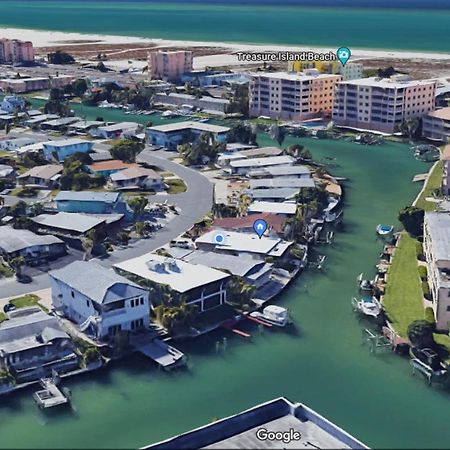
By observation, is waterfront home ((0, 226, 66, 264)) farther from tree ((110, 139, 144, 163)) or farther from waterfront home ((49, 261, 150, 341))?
tree ((110, 139, 144, 163))

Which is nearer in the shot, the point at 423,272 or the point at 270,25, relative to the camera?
the point at 423,272

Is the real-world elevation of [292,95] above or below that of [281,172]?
above

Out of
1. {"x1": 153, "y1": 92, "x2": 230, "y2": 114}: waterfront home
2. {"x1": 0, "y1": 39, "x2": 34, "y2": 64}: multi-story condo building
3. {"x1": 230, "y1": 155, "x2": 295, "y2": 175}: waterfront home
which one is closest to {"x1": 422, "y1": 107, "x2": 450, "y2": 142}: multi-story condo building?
{"x1": 230, "y1": 155, "x2": 295, "y2": 175}: waterfront home

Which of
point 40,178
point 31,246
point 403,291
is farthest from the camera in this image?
point 40,178

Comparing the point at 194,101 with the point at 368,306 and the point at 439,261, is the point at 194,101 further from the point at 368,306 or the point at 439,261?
the point at 439,261

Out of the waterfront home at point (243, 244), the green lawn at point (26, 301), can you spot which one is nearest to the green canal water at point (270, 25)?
the waterfront home at point (243, 244)

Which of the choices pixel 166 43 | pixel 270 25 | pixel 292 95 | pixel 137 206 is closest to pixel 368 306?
pixel 137 206

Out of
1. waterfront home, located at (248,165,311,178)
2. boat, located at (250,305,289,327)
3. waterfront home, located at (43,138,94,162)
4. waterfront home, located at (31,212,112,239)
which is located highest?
waterfront home, located at (43,138,94,162)
